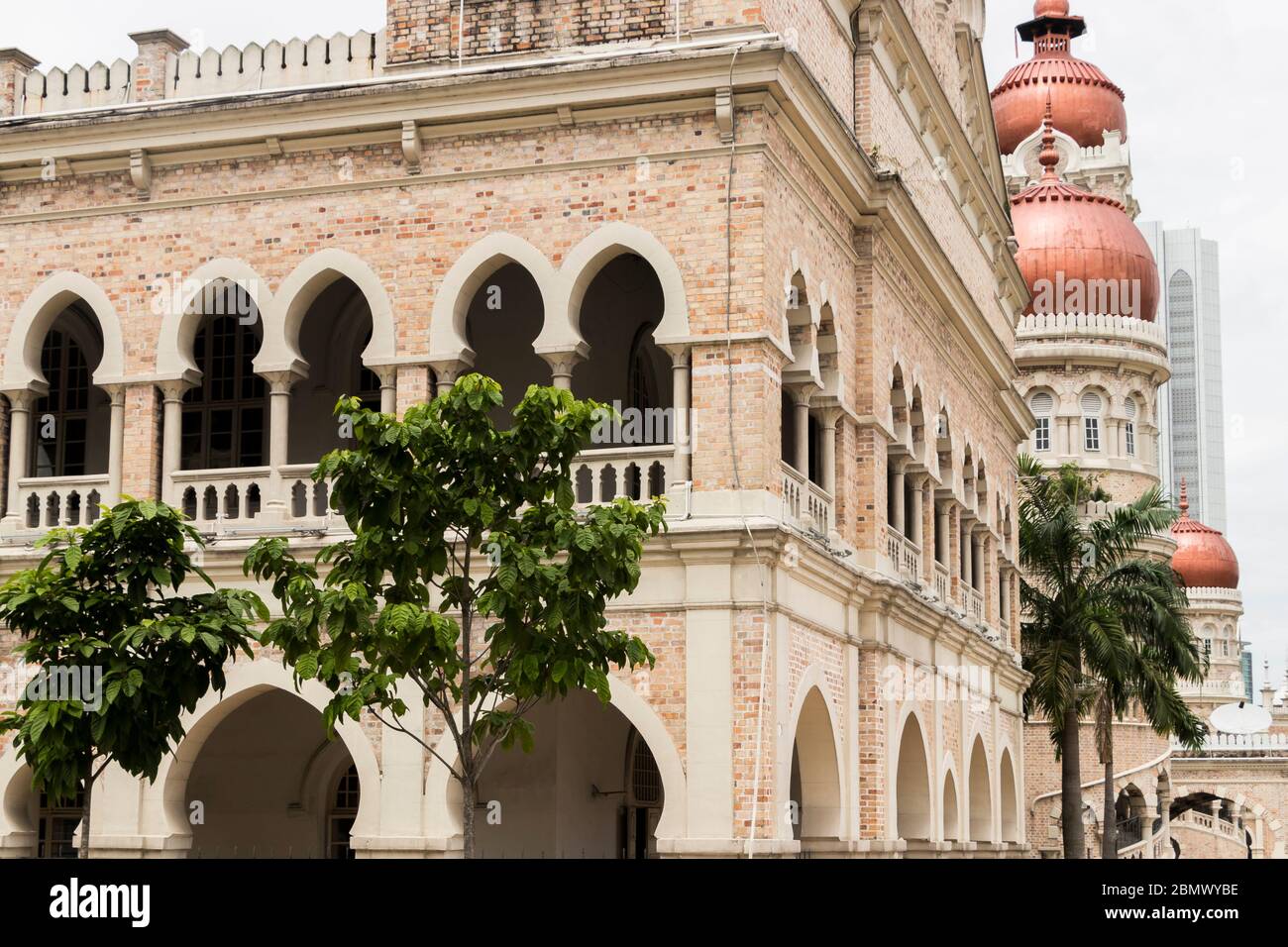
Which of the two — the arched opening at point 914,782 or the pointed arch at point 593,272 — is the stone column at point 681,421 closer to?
the pointed arch at point 593,272

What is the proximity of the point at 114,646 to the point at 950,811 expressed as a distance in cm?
1541

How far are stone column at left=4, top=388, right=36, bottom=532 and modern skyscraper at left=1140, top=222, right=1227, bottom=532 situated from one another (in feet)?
445

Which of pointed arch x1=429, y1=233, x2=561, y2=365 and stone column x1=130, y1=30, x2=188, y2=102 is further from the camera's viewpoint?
stone column x1=130, y1=30, x2=188, y2=102

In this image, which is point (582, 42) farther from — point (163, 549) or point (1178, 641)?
point (1178, 641)

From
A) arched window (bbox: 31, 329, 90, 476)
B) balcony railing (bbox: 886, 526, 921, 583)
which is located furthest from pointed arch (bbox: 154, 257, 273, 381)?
balcony railing (bbox: 886, 526, 921, 583)

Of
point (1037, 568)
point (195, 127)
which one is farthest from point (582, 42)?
point (1037, 568)

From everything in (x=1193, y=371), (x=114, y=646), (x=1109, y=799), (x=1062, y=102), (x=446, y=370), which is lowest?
(x=1109, y=799)

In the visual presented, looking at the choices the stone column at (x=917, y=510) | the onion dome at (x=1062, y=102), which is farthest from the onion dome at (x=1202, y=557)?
the stone column at (x=917, y=510)

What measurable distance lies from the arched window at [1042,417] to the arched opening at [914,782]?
33882 millimetres

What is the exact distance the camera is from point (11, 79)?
2309 cm

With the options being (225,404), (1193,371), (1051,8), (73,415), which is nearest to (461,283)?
(225,404)

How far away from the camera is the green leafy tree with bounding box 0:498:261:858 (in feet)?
53.5

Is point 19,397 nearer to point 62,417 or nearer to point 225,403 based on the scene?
point 62,417

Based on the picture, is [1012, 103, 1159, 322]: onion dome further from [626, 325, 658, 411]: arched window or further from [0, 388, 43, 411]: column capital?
[0, 388, 43, 411]: column capital
